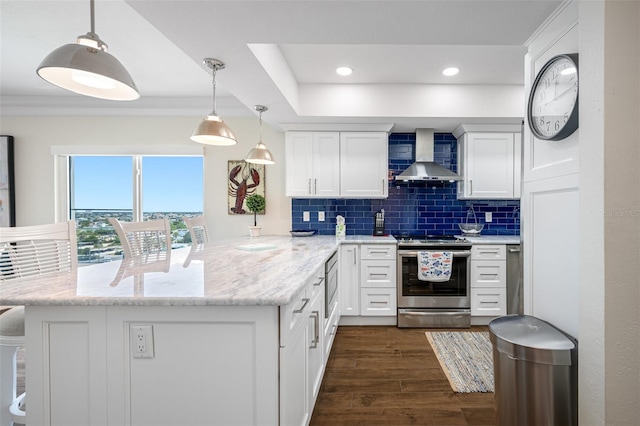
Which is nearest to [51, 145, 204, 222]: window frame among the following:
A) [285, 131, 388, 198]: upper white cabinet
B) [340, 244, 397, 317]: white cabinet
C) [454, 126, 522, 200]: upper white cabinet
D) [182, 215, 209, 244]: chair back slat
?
[182, 215, 209, 244]: chair back slat

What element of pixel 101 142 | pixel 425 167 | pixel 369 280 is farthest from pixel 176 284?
pixel 101 142

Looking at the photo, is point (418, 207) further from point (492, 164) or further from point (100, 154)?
point (100, 154)

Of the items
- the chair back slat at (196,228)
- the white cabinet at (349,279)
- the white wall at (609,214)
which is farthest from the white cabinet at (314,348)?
the chair back slat at (196,228)

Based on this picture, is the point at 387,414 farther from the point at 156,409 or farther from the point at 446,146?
the point at 446,146

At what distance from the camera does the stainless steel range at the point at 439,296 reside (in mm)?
3229

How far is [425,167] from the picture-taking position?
3.60 meters

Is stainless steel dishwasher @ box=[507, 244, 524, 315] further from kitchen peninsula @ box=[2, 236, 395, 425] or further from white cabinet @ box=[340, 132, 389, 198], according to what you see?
kitchen peninsula @ box=[2, 236, 395, 425]

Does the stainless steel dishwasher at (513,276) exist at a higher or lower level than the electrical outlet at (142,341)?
lower

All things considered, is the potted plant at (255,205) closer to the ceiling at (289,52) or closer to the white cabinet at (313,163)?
the white cabinet at (313,163)

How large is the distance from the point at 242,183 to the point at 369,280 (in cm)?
206

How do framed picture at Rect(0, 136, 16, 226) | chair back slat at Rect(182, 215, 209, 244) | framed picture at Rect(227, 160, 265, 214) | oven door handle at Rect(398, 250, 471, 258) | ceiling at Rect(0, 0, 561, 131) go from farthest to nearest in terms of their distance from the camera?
framed picture at Rect(227, 160, 265, 214) < framed picture at Rect(0, 136, 16, 226) < oven door handle at Rect(398, 250, 471, 258) < chair back slat at Rect(182, 215, 209, 244) < ceiling at Rect(0, 0, 561, 131)

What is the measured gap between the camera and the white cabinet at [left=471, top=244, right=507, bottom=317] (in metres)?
3.27

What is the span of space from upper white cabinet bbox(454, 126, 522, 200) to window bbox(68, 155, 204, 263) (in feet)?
11.2

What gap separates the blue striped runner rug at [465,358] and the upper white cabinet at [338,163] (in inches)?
66.3
